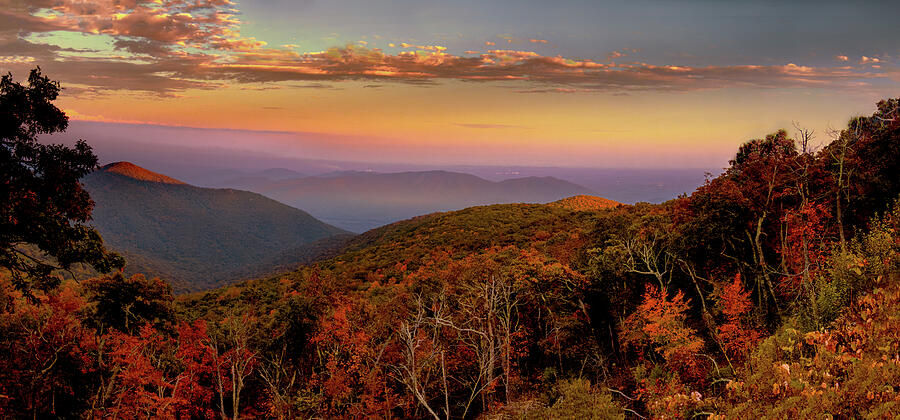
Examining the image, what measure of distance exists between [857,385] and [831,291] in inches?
304

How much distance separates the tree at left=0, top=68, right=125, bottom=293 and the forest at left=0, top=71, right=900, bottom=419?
0.06 meters

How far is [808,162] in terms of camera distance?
27.0 meters

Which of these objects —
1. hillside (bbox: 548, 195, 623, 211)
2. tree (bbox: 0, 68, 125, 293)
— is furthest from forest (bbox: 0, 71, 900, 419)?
hillside (bbox: 548, 195, 623, 211)

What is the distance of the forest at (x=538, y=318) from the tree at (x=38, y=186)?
56 mm

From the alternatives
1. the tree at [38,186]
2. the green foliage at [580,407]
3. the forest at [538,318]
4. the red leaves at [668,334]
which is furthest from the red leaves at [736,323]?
the tree at [38,186]

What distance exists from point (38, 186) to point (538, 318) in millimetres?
32819

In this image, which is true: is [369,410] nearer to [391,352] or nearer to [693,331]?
[391,352]

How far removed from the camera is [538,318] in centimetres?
3625

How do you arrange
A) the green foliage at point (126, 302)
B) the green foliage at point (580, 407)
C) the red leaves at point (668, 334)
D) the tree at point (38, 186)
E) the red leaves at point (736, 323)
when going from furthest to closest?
the green foliage at point (126, 302), the red leaves at point (736, 323), the red leaves at point (668, 334), the green foliage at point (580, 407), the tree at point (38, 186)

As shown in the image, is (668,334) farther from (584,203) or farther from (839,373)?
(584,203)

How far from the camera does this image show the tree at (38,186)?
490 inches

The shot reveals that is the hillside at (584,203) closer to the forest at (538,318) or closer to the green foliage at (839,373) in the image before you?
the forest at (538,318)

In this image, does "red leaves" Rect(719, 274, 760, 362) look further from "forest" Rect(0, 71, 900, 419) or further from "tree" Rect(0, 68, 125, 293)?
"tree" Rect(0, 68, 125, 293)

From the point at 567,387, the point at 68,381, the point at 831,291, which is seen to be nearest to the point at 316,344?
the point at 68,381
